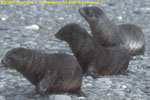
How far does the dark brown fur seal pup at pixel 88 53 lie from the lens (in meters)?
8.09

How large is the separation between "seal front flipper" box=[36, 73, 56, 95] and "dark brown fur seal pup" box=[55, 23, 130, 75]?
1708 mm

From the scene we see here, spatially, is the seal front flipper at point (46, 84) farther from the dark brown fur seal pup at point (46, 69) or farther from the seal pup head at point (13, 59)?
the seal pup head at point (13, 59)

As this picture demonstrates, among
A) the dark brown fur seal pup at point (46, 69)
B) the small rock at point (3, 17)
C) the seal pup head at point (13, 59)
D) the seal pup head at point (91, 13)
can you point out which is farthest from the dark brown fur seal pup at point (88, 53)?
the small rock at point (3, 17)

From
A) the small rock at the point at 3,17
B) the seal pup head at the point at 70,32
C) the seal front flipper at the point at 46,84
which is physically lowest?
the small rock at the point at 3,17

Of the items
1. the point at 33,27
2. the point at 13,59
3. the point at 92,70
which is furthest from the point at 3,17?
the point at 13,59

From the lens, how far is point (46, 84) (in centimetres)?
638

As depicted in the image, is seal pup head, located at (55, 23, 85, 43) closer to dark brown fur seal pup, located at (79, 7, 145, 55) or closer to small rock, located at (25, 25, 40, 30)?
dark brown fur seal pup, located at (79, 7, 145, 55)

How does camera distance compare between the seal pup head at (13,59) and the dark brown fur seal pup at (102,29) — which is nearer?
the seal pup head at (13,59)

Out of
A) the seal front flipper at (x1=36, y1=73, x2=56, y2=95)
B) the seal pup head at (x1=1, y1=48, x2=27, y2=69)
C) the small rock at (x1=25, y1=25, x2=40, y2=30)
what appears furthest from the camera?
the small rock at (x1=25, y1=25, x2=40, y2=30)

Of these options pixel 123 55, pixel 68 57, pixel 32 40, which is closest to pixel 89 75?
pixel 123 55

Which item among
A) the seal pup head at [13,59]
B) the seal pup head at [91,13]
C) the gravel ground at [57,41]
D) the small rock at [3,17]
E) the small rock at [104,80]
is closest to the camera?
the seal pup head at [13,59]

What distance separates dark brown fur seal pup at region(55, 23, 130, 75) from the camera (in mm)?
8086

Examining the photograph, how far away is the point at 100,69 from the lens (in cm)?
822

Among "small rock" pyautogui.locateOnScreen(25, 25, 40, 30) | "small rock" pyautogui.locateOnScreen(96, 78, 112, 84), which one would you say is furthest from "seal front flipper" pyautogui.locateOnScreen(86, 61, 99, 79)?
"small rock" pyautogui.locateOnScreen(25, 25, 40, 30)
